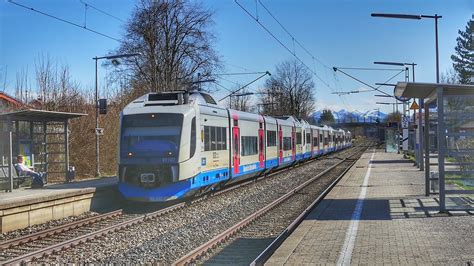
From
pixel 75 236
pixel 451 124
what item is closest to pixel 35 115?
pixel 75 236

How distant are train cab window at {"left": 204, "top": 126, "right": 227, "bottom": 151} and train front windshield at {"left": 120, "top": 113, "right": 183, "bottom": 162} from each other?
60.2 inches

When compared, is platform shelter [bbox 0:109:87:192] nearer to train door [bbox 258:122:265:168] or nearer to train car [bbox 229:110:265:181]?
train car [bbox 229:110:265:181]

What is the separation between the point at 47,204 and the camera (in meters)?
13.0

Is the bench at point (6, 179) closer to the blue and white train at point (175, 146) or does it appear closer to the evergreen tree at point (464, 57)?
the blue and white train at point (175, 146)

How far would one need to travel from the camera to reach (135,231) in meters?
11.5

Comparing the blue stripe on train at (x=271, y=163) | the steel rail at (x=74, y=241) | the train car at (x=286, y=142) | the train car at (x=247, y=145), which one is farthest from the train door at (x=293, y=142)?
the steel rail at (x=74, y=241)

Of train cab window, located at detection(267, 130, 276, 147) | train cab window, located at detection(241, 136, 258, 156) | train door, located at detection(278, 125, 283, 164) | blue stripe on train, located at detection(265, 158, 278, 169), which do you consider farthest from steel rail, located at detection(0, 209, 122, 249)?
train door, located at detection(278, 125, 283, 164)

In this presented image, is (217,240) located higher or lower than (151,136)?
lower

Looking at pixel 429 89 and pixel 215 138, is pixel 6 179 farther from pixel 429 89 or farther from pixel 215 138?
pixel 429 89

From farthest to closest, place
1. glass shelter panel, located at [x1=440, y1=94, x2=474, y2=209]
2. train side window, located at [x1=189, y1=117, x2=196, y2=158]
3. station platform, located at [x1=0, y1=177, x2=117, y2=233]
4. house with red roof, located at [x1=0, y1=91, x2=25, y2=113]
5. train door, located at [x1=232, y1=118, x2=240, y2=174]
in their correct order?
house with red roof, located at [x1=0, y1=91, x2=25, y2=113] → train door, located at [x1=232, y1=118, x2=240, y2=174] → train side window, located at [x1=189, y1=117, x2=196, y2=158] → glass shelter panel, located at [x1=440, y1=94, x2=474, y2=209] → station platform, located at [x1=0, y1=177, x2=117, y2=233]

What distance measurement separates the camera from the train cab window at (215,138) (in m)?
16.2

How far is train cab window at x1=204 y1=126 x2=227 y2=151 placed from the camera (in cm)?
1623

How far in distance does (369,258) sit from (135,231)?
554cm

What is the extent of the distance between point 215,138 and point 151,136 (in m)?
2.71
